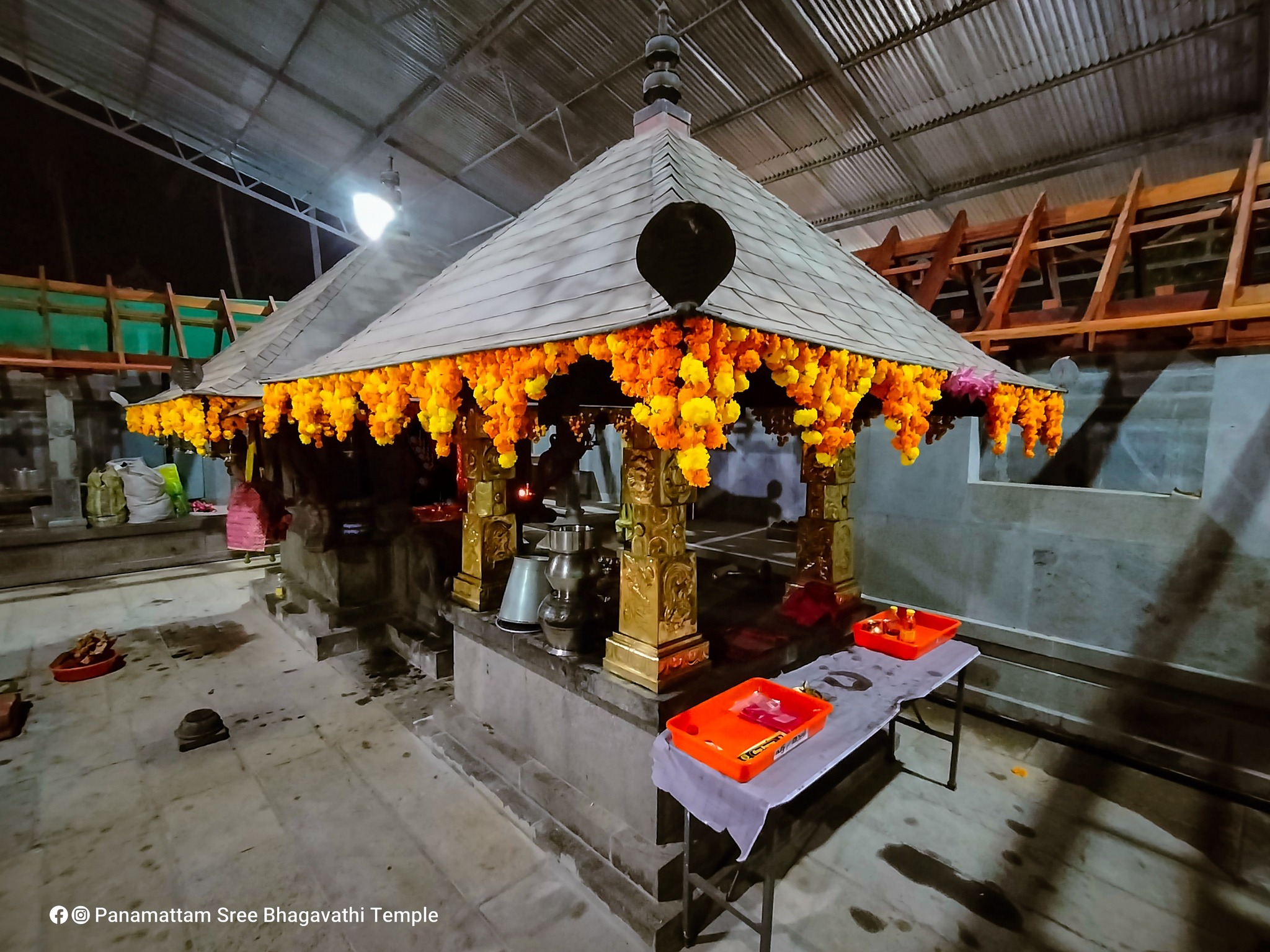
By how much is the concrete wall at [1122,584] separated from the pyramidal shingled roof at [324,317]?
6763 millimetres

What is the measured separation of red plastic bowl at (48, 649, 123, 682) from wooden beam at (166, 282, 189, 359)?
7.31m

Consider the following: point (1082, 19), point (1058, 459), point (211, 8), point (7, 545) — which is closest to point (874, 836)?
point (1058, 459)

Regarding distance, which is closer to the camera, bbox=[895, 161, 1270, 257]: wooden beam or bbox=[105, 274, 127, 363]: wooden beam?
bbox=[895, 161, 1270, 257]: wooden beam

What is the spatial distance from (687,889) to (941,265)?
23.3 ft

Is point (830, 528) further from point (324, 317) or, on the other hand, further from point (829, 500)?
point (324, 317)

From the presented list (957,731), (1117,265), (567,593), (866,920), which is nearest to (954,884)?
(866,920)

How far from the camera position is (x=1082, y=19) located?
5859 mm

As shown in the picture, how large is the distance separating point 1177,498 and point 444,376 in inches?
241

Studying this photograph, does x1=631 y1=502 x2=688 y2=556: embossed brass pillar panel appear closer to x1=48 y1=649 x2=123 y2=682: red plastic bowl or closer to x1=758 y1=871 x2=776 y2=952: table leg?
x1=758 y1=871 x2=776 y2=952: table leg

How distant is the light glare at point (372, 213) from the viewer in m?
8.16

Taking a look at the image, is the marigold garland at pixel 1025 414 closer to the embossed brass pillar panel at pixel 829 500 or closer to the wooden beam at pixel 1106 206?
the embossed brass pillar panel at pixel 829 500

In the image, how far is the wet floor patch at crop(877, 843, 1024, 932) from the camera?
313 cm

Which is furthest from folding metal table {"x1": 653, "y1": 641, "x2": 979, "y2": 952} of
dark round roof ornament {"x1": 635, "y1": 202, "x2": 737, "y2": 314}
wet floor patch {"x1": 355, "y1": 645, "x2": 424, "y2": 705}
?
wet floor patch {"x1": 355, "y1": 645, "x2": 424, "y2": 705}

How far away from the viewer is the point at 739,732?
2789 millimetres
